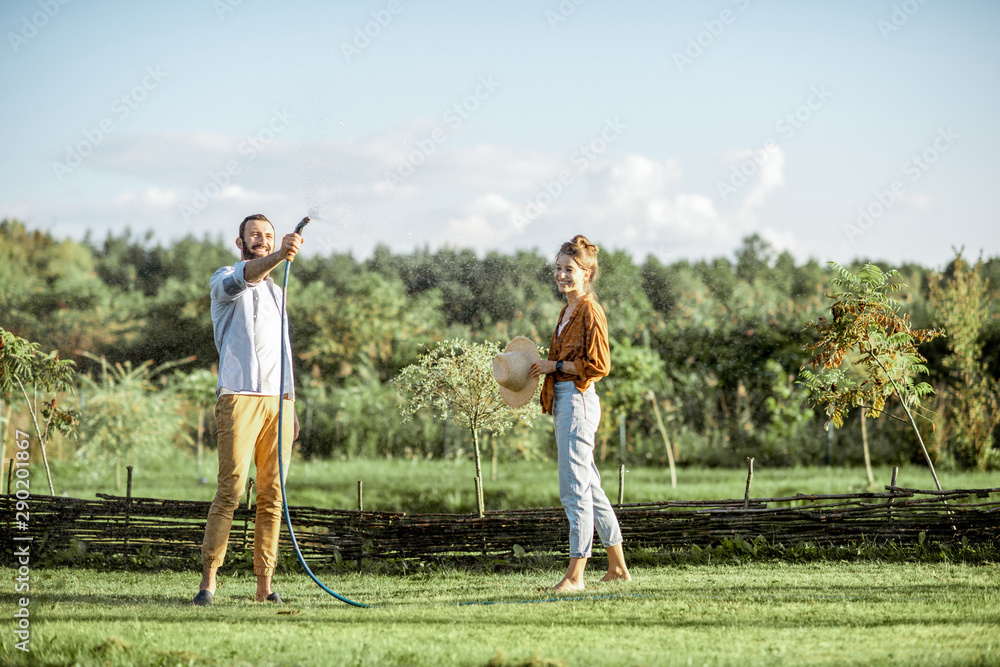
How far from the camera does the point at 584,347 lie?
4426mm

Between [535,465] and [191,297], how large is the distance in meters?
8.76

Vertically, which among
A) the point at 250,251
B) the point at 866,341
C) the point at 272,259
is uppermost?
the point at 250,251

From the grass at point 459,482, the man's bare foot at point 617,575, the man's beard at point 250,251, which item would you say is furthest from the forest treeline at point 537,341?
the man's beard at point 250,251

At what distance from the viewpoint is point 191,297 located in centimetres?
1741

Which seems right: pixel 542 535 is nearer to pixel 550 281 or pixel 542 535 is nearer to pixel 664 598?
pixel 664 598

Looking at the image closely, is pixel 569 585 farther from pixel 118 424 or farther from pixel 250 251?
pixel 118 424

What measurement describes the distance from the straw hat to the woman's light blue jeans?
0.95 feet

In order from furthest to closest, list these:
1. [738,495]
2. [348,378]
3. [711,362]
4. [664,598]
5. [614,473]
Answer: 1. [348,378]
2. [711,362]
3. [614,473]
4. [738,495]
5. [664,598]

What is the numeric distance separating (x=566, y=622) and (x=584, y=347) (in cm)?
140

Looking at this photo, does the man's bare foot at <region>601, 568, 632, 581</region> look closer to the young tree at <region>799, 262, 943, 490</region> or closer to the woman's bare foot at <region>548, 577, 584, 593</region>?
the woman's bare foot at <region>548, 577, 584, 593</region>

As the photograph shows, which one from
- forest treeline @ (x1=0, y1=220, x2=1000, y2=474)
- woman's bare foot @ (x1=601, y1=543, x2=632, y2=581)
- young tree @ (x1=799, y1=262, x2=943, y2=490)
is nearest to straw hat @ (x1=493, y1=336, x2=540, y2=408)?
woman's bare foot @ (x1=601, y1=543, x2=632, y2=581)

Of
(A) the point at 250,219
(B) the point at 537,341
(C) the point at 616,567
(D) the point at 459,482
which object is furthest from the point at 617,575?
(B) the point at 537,341

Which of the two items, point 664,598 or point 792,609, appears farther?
point 664,598

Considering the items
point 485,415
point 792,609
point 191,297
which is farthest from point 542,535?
point 191,297
